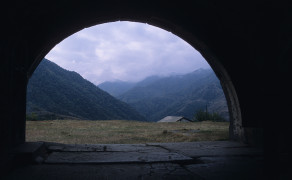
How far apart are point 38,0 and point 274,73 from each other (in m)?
3.23

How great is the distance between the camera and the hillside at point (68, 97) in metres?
47.8

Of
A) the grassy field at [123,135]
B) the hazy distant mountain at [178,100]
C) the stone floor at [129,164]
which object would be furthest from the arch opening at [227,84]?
the hazy distant mountain at [178,100]

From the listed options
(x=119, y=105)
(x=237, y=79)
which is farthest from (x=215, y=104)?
(x=237, y=79)

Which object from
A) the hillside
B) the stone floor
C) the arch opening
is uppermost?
the hillside

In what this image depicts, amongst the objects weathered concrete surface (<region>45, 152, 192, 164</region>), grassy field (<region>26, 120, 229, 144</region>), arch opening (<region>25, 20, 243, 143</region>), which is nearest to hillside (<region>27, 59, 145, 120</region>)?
grassy field (<region>26, 120, 229, 144</region>)

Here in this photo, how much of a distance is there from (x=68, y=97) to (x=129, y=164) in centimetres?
5449

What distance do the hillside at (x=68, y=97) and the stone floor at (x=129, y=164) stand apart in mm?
40077

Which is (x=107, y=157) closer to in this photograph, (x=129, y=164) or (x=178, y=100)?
(x=129, y=164)

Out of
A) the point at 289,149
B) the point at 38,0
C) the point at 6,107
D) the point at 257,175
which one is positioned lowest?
the point at 257,175

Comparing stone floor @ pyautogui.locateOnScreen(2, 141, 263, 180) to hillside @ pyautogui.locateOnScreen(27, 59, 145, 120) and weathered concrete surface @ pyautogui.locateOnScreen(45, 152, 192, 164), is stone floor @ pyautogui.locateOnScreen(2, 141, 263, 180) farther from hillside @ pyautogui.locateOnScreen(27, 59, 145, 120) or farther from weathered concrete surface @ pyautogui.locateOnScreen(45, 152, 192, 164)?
hillside @ pyautogui.locateOnScreen(27, 59, 145, 120)

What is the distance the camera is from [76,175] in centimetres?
271

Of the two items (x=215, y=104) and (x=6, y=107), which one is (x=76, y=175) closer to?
(x=6, y=107)

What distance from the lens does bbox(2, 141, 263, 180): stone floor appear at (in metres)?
2.73

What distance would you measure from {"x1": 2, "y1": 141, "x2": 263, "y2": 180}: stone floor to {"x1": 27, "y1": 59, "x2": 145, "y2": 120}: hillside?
4008 centimetres
